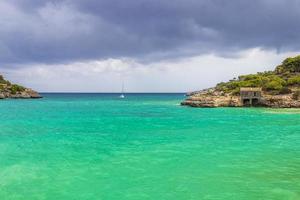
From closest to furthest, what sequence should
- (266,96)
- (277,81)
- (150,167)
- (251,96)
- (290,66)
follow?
(150,167)
(251,96)
(266,96)
(277,81)
(290,66)

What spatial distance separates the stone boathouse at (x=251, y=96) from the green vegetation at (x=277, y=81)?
5799 millimetres

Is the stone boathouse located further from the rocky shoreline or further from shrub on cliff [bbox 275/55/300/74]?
shrub on cliff [bbox 275/55/300/74]

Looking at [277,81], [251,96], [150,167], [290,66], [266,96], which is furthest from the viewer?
[290,66]

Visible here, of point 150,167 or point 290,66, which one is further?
point 290,66

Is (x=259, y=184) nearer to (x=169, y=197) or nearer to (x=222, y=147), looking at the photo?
(x=169, y=197)

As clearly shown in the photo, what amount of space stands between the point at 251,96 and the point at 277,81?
16.2 meters

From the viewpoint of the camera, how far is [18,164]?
1005 inches

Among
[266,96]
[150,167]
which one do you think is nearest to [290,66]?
[266,96]

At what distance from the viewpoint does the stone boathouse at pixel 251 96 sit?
102125mm

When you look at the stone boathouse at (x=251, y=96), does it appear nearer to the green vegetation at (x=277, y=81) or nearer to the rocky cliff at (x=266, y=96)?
the rocky cliff at (x=266, y=96)

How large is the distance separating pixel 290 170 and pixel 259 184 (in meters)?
4.48

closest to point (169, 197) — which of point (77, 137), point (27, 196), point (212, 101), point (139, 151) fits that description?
point (27, 196)

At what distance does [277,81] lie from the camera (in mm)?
112875

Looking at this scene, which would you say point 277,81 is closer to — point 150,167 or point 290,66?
point 290,66
